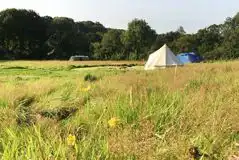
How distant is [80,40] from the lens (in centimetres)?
10425

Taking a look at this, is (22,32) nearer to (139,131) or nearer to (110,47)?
(110,47)

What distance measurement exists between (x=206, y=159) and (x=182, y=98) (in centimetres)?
223

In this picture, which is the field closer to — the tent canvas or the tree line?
the tent canvas

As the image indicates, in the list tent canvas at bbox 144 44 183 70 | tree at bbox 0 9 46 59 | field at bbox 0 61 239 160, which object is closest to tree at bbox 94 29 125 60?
tree at bbox 0 9 46 59

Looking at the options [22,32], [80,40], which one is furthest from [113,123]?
[80,40]

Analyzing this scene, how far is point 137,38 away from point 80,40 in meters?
14.0

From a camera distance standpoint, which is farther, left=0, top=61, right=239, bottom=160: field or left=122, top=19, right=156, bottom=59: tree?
left=122, top=19, right=156, bottom=59: tree

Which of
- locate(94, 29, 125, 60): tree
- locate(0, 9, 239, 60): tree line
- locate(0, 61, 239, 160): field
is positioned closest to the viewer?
locate(0, 61, 239, 160): field

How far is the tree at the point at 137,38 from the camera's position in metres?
94.8

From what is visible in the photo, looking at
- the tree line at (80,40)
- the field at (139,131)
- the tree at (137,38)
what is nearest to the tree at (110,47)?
the tree line at (80,40)

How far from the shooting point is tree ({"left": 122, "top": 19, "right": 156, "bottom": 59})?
311 feet

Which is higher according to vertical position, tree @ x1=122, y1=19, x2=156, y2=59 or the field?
tree @ x1=122, y1=19, x2=156, y2=59

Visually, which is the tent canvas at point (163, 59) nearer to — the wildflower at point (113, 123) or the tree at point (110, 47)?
the wildflower at point (113, 123)

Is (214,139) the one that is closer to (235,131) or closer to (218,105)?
(235,131)
